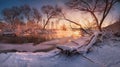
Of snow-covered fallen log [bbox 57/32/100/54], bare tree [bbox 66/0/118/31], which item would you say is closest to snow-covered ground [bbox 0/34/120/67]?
snow-covered fallen log [bbox 57/32/100/54]

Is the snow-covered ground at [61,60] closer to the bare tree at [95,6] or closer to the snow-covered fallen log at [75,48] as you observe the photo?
the snow-covered fallen log at [75,48]

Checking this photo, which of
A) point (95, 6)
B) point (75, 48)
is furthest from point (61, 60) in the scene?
point (95, 6)

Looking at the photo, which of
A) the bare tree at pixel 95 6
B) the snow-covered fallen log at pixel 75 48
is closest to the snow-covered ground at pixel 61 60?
the snow-covered fallen log at pixel 75 48

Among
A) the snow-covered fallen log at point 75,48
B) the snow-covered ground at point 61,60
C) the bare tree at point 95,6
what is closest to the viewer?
the snow-covered ground at point 61,60

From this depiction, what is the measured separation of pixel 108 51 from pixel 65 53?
1.42 meters

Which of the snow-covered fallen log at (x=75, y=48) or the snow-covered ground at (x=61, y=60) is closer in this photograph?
the snow-covered ground at (x=61, y=60)

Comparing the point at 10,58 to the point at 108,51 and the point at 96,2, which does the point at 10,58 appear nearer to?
the point at 108,51

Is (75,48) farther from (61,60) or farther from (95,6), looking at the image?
(95,6)

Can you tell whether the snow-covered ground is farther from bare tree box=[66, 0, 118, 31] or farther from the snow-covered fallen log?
bare tree box=[66, 0, 118, 31]

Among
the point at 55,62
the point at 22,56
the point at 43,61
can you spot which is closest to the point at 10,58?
the point at 22,56

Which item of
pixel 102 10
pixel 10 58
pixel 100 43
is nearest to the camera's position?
pixel 10 58

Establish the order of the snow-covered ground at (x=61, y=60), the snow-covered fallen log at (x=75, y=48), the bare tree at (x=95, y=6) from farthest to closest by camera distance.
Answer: the bare tree at (x=95, y=6) → the snow-covered fallen log at (x=75, y=48) → the snow-covered ground at (x=61, y=60)

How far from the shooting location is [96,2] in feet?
43.7

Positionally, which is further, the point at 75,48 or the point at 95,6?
the point at 95,6
